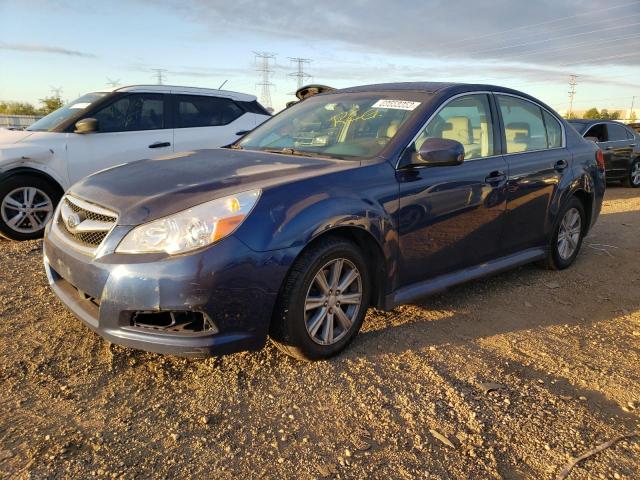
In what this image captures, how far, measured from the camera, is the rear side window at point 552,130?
15.7 ft

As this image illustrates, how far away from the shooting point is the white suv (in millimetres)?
5688

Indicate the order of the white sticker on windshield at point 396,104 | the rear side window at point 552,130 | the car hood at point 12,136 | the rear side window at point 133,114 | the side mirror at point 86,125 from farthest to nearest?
the rear side window at point 133,114, the side mirror at point 86,125, the car hood at point 12,136, the rear side window at point 552,130, the white sticker on windshield at point 396,104

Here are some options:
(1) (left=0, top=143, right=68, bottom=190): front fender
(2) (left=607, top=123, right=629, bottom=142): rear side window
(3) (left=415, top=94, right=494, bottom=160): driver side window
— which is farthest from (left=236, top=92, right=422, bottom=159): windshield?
(2) (left=607, top=123, right=629, bottom=142): rear side window

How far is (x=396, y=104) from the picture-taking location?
3721mm

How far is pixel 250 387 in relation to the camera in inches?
109

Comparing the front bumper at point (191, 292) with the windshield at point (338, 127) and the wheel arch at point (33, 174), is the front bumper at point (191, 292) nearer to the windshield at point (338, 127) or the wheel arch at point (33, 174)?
the windshield at point (338, 127)

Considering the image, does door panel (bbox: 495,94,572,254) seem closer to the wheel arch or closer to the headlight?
the headlight

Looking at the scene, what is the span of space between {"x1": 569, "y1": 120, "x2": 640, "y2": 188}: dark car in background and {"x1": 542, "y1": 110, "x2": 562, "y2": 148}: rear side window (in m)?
7.01

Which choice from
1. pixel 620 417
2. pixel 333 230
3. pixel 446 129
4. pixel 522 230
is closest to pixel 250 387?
pixel 333 230

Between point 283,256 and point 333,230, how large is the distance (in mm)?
416

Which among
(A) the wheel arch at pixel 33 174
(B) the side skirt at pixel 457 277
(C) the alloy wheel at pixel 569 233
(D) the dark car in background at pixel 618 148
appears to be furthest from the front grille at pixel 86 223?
(D) the dark car in background at pixel 618 148

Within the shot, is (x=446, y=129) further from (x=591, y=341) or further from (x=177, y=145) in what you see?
Result: (x=177, y=145)

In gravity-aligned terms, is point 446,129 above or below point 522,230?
above

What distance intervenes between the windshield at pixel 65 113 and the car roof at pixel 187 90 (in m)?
0.27
